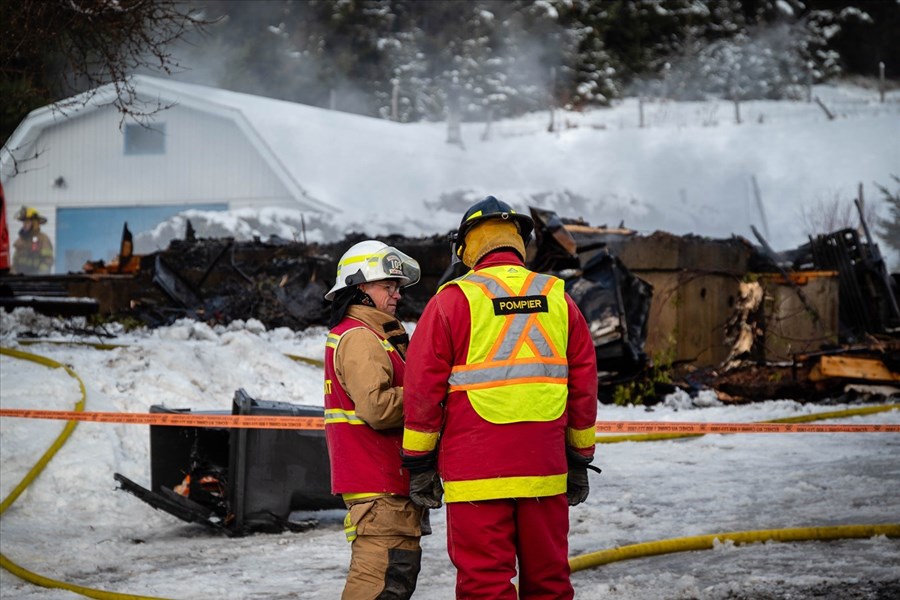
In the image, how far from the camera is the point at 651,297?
40.0ft

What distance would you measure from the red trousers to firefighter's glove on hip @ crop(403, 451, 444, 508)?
11cm

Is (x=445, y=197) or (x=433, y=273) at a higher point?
(x=445, y=197)

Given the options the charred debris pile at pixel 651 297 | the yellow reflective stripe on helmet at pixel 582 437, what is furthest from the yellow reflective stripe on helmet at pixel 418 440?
the charred debris pile at pixel 651 297

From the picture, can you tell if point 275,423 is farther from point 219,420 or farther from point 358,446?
point 358,446

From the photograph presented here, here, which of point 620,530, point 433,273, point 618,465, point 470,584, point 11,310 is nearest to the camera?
point 470,584

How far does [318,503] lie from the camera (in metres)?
6.56

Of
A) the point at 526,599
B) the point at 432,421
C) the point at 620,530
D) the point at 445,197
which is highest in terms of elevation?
the point at 445,197

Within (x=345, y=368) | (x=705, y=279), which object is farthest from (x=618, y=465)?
(x=705, y=279)

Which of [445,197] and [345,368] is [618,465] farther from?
[445,197]

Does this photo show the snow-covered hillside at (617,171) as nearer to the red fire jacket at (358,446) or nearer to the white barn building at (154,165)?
the white barn building at (154,165)

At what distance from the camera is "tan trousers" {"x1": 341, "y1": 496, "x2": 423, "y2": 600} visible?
12.5 feet

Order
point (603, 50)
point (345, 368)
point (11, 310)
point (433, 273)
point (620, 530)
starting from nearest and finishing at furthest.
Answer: point (345, 368)
point (620, 530)
point (11, 310)
point (433, 273)
point (603, 50)

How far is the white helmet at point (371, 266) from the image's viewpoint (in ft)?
13.6

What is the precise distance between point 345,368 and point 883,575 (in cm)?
280
